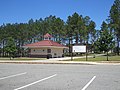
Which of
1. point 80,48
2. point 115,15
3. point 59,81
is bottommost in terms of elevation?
point 59,81

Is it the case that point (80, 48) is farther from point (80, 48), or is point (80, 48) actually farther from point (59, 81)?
point (59, 81)

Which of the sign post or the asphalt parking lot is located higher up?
the sign post

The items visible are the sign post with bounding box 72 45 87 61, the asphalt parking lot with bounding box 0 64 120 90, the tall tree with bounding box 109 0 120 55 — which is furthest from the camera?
the tall tree with bounding box 109 0 120 55

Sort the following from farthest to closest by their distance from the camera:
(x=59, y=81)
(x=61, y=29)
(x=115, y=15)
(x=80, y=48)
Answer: (x=61, y=29) → (x=115, y=15) → (x=80, y=48) → (x=59, y=81)

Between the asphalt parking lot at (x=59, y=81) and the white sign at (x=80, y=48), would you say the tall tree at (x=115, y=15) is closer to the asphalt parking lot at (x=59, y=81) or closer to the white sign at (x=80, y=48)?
the white sign at (x=80, y=48)

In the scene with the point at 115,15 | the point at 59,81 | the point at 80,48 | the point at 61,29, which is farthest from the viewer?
the point at 61,29

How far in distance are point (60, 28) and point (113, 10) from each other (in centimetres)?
1866

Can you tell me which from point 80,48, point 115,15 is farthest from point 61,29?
point 80,48

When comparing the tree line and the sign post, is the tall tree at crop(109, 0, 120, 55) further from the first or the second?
the sign post

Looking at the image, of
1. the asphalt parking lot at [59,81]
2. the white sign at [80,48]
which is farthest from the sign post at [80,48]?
the asphalt parking lot at [59,81]

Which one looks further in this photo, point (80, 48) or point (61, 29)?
point (61, 29)

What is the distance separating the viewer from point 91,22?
91375mm

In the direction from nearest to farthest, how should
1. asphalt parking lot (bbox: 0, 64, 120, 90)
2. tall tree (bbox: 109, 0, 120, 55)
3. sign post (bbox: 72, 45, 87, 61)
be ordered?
asphalt parking lot (bbox: 0, 64, 120, 90), sign post (bbox: 72, 45, 87, 61), tall tree (bbox: 109, 0, 120, 55)

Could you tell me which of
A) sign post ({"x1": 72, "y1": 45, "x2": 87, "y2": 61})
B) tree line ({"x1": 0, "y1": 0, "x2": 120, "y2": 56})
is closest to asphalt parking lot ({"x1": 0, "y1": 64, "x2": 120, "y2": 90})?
sign post ({"x1": 72, "y1": 45, "x2": 87, "y2": 61})
